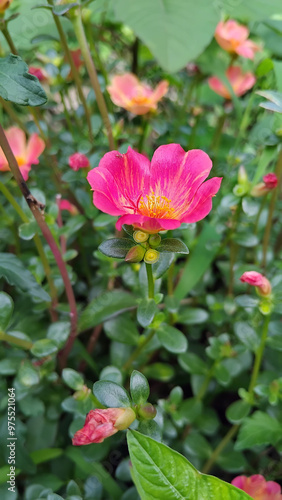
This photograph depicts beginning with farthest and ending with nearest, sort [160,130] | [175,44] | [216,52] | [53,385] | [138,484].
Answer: [216,52], [160,130], [53,385], [175,44], [138,484]

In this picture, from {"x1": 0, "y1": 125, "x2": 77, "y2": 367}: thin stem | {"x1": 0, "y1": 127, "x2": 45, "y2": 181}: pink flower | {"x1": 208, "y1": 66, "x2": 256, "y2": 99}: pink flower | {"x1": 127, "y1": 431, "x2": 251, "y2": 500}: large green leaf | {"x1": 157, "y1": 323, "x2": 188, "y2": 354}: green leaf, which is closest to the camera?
{"x1": 127, "y1": 431, "x2": 251, "y2": 500}: large green leaf

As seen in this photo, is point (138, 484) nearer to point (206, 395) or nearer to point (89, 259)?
point (206, 395)

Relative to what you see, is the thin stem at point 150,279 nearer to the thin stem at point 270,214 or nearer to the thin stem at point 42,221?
the thin stem at point 42,221

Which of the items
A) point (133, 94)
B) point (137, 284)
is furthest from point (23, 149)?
point (137, 284)

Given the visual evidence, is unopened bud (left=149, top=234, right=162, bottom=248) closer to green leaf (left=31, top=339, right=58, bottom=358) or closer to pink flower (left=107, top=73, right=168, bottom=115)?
green leaf (left=31, top=339, right=58, bottom=358)

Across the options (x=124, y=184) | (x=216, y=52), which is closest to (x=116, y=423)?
(x=124, y=184)

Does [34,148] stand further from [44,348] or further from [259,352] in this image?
→ [259,352]

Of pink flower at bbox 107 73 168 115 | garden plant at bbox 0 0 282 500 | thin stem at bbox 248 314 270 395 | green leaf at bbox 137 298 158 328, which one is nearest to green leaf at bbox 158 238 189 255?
garden plant at bbox 0 0 282 500
